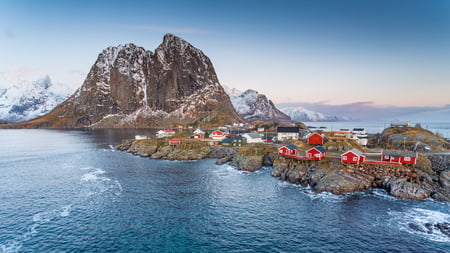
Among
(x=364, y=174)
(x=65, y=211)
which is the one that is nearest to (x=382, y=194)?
(x=364, y=174)

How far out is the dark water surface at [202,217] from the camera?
29.7 meters

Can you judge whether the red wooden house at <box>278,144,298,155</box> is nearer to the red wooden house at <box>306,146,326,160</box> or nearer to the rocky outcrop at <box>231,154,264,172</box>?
the red wooden house at <box>306,146,326,160</box>

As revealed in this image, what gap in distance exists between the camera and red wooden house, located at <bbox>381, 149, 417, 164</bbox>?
177 feet

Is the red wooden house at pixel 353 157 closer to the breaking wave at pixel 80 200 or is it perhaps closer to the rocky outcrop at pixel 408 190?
the rocky outcrop at pixel 408 190

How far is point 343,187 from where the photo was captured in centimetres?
4878

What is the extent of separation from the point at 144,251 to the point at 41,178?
170 feet

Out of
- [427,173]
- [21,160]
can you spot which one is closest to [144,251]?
[427,173]

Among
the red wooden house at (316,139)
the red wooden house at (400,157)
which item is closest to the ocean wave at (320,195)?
the red wooden house at (400,157)

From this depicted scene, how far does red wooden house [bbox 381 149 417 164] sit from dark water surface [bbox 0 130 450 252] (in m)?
12.6

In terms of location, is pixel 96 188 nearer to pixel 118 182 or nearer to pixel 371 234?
pixel 118 182

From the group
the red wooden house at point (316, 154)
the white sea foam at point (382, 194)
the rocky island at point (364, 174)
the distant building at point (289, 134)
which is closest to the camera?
the white sea foam at point (382, 194)

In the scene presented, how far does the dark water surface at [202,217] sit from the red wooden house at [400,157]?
1264 cm

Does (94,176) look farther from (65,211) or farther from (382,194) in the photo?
(382,194)

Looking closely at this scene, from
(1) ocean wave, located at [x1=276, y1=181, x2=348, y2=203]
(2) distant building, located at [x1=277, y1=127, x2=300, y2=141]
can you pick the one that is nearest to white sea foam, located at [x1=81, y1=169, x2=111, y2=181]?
(1) ocean wave, located at [x1=276, y1=181, x2=348, y2=203]
